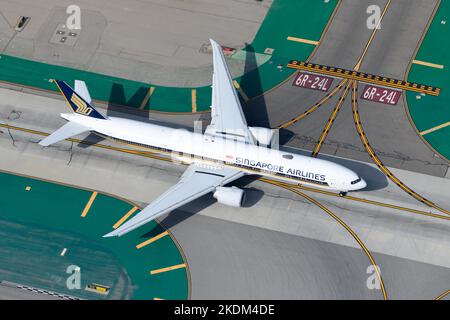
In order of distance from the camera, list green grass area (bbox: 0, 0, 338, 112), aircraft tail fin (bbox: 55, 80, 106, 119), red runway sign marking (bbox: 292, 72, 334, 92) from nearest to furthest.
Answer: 1. aircraft tail fin (bbox: 55, 80, 106, 119)
2. green grass area (bbox: 0, 0, 338, 112)
3. red runway sign marking (bbox: 292, 72, 334, 92)

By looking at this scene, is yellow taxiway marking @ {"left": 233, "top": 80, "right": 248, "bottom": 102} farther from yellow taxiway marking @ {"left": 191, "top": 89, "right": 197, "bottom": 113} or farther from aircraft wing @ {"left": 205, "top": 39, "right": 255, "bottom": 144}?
yellow taxiway marking @ {"left": 191, "top": 89, "right": 197, "bottom": 113}

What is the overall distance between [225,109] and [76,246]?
2678cm

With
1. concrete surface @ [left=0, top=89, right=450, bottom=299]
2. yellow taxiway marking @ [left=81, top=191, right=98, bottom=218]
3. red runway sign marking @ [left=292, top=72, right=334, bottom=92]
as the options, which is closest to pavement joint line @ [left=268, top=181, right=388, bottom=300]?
concrete surface @ [left=0, top=89, right=450, bottom=299]

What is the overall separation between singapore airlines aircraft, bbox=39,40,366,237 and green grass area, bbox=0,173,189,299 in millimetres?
5472

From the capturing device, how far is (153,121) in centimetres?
9006

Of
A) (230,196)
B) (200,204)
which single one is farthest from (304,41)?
(200,204)

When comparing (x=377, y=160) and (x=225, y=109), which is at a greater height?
(x=225, y=109)

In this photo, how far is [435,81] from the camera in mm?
93875

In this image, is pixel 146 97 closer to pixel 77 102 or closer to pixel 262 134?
pixel 77 102

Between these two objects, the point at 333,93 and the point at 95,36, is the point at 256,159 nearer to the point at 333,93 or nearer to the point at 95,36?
the point at 333,93

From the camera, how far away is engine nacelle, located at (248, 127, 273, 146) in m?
83.9

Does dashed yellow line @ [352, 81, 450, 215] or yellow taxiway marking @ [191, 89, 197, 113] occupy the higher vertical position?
yellow taxiway marking @ [191, 89, 197, 113]

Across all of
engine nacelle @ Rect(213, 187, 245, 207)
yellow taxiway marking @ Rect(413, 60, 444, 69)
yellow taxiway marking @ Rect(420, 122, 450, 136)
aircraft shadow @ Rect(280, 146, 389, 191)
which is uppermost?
yellow taxiway marking @ Rect(413, 60, 444, 69)
